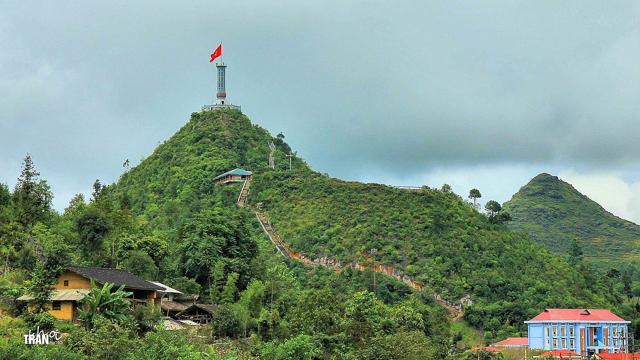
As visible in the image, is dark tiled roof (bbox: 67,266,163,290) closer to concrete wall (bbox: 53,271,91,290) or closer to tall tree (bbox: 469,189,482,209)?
concrete wall (bbox: 53,271,91,290)

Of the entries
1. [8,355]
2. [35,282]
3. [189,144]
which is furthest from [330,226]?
[8,355]

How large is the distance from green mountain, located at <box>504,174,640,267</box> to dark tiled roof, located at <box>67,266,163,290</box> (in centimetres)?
13074

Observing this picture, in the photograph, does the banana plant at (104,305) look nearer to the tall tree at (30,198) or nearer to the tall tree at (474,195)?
the tall tree at (30,198)

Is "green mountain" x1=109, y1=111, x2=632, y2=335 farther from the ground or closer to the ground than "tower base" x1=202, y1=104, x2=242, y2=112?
closer to the ground

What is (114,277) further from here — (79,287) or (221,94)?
(221,94)

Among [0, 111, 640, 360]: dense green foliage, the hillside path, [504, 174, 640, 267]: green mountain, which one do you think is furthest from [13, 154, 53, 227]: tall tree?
[504, 174, 640, 267]: green mountain

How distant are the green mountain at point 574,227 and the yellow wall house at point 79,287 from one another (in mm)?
131364

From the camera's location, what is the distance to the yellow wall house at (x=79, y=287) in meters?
54.2

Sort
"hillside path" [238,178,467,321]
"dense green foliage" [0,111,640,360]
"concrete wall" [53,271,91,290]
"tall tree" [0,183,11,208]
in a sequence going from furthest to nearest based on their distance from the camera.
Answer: "hillside path" [238,178,467,321] → "tall tree" [0,183,11,208] → "dense green foliage" [0,111,640,360] → "concrete wall" [53,271,91,290]

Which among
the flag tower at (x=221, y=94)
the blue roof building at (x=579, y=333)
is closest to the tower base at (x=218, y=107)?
the flag tower at (x=221, y=94)

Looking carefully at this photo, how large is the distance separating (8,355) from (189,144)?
88.0 metres

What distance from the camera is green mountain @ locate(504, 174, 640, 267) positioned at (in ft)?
596

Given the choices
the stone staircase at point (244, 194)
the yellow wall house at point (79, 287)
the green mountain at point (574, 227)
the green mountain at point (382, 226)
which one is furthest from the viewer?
the green mountain at point (574, 227)

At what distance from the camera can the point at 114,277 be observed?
57.3m
